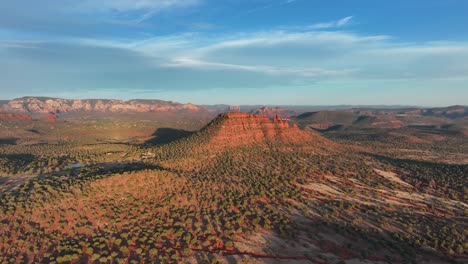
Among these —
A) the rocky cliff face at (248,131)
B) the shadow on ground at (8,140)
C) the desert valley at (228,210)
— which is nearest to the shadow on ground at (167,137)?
the rocky cliff face at (248,131)

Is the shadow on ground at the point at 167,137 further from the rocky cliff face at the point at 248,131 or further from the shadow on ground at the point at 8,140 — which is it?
the shadow on ground at the point at 8,140

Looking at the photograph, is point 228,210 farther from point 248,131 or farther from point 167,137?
point 167,137

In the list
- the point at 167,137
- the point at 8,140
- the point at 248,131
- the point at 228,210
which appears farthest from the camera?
the point at 167,137

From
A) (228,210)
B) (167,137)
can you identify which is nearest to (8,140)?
(167,137)

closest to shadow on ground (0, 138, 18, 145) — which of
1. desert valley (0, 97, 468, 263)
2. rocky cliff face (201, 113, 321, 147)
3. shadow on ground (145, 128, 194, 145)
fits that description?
shadow on ground (145, 128, 194, 145)

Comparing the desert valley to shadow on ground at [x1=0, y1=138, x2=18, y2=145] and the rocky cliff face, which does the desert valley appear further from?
shadow on ground at [x1=0, y1=138, x2=18, y2=145]

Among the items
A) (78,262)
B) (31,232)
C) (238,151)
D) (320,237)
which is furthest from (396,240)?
(238,151)

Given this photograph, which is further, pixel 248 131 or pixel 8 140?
pixel 8 140

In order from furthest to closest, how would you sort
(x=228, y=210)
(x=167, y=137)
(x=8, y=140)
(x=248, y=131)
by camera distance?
(x=167, y=137)
(x=8, y=140)
(x=248, y=131)
(x=228, y=210)

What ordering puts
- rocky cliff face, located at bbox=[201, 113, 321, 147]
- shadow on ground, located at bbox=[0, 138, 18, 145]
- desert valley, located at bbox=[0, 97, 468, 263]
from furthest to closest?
shadow on ground, located at bbox=[0, 138, 18, 145]
rocky cliff face, located at bbox=[201, 113, 321, 147]
desert valley, located at bbox=[0, 97, 468, 263]
